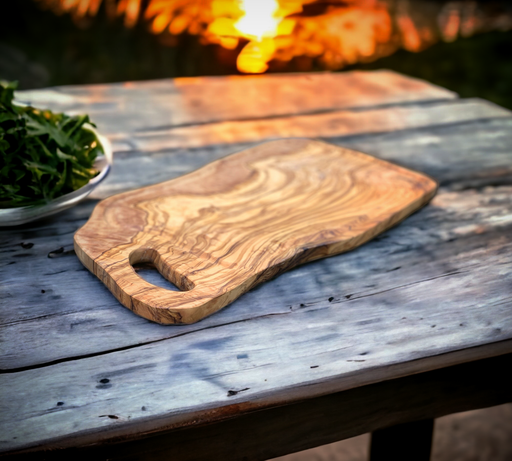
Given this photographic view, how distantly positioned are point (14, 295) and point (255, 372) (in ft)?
1.28

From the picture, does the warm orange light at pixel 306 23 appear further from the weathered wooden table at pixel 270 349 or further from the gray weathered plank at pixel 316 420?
the gray weathered plank at pixel 316 420

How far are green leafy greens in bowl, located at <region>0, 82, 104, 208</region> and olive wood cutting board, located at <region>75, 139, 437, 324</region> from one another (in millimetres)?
81

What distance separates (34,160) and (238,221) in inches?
14.4

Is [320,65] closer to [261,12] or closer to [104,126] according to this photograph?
[261,12]

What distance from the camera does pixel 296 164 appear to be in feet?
4.12

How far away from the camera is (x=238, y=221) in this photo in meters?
1.02

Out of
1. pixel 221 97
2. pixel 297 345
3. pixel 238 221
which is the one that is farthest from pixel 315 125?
pixel 297 345

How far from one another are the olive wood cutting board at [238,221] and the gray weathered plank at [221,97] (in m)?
0.43

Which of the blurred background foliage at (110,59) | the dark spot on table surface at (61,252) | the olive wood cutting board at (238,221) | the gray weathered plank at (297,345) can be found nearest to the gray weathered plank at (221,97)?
the olive wood cutting board at (238,221)

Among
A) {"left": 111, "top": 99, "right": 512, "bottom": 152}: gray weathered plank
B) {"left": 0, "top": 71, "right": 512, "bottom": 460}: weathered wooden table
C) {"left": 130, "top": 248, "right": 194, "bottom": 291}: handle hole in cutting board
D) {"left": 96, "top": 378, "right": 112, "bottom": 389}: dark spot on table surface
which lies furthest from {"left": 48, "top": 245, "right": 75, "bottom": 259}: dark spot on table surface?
{"left": 111, "top": 99, "right": 512, "bottom": 152}: gray weathered plank

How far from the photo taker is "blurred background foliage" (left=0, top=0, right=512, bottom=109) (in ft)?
12.6

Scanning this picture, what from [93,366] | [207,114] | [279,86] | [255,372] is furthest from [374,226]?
[279,86]

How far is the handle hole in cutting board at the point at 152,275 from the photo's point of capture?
34.6 inches

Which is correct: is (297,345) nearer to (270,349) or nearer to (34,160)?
(270,349)
